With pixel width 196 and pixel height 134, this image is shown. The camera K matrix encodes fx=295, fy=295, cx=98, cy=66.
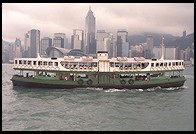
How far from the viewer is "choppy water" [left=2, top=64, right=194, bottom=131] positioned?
1881 cm

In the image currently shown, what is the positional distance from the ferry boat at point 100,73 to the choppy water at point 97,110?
1.19 m

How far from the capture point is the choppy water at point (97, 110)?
18.8m

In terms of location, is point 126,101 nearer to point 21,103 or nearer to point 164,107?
point 164,107

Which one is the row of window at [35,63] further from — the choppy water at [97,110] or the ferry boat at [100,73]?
the choppy water at [97,110]

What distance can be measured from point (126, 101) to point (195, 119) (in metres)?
7.88

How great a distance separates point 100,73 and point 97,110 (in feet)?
37.8

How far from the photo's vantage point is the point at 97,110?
2352 cm

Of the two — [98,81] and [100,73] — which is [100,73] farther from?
[98,81]

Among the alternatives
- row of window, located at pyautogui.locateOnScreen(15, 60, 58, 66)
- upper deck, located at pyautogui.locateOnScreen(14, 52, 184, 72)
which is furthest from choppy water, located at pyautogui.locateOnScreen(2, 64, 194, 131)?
row of window, located at pyautogui.locateOnScreen(15, 60, 58, 66)

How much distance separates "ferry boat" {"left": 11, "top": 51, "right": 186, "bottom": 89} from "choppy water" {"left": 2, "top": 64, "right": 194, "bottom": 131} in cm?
119

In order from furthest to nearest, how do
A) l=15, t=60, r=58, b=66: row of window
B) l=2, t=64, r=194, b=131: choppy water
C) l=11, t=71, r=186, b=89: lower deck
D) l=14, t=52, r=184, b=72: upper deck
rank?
l=15, t=60, r=58, b=66: row of window, l=14, t=52, r=184, b=72: upper deck, l=11, t=71, r=186, b=89: lower deck, l=2, t=64, r=194, b=131: choppy water

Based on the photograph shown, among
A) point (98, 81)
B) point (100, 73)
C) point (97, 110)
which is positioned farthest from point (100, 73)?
point (97, 110)

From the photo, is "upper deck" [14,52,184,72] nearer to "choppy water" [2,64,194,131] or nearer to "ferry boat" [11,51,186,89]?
"ferry boat" [11,51,186,89]

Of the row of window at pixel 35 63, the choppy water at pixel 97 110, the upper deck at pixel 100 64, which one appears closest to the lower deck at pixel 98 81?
the upper deck at pixel 100 64
